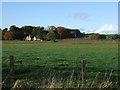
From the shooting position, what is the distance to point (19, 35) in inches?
4013

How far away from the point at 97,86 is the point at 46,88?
1.85m

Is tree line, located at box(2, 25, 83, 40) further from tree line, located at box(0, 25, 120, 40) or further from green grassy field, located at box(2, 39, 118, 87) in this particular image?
green grassy field, located at box(2, 39, 118, 87)

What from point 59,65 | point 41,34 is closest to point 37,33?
point 41,34

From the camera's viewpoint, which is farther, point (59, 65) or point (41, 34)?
point (41, 34)

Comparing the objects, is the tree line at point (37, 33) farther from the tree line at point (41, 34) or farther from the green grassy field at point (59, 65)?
the green grassy field at point (59, 65)

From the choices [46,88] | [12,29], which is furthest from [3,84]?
[12,29]

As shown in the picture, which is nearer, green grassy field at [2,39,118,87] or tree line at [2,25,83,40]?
green grassy field at [2,39,118,87]

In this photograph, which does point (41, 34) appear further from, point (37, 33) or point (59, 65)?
point (59, 65)

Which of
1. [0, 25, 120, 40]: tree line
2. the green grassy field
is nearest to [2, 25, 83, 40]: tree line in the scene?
[0, 25, 120, 40]: tree line

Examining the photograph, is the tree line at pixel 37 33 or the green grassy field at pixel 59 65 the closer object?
the green grassy field at pixel 59 65

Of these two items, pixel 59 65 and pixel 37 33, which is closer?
pixel 59 65

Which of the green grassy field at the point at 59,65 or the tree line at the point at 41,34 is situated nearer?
the green grassy field at the point at 59,65

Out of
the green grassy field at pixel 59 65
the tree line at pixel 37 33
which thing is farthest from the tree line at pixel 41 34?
the green grassy field at pixel 59 65

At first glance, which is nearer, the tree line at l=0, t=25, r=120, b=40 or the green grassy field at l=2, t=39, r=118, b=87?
the green grassy field at l=2, t=39, r=118, b=87
